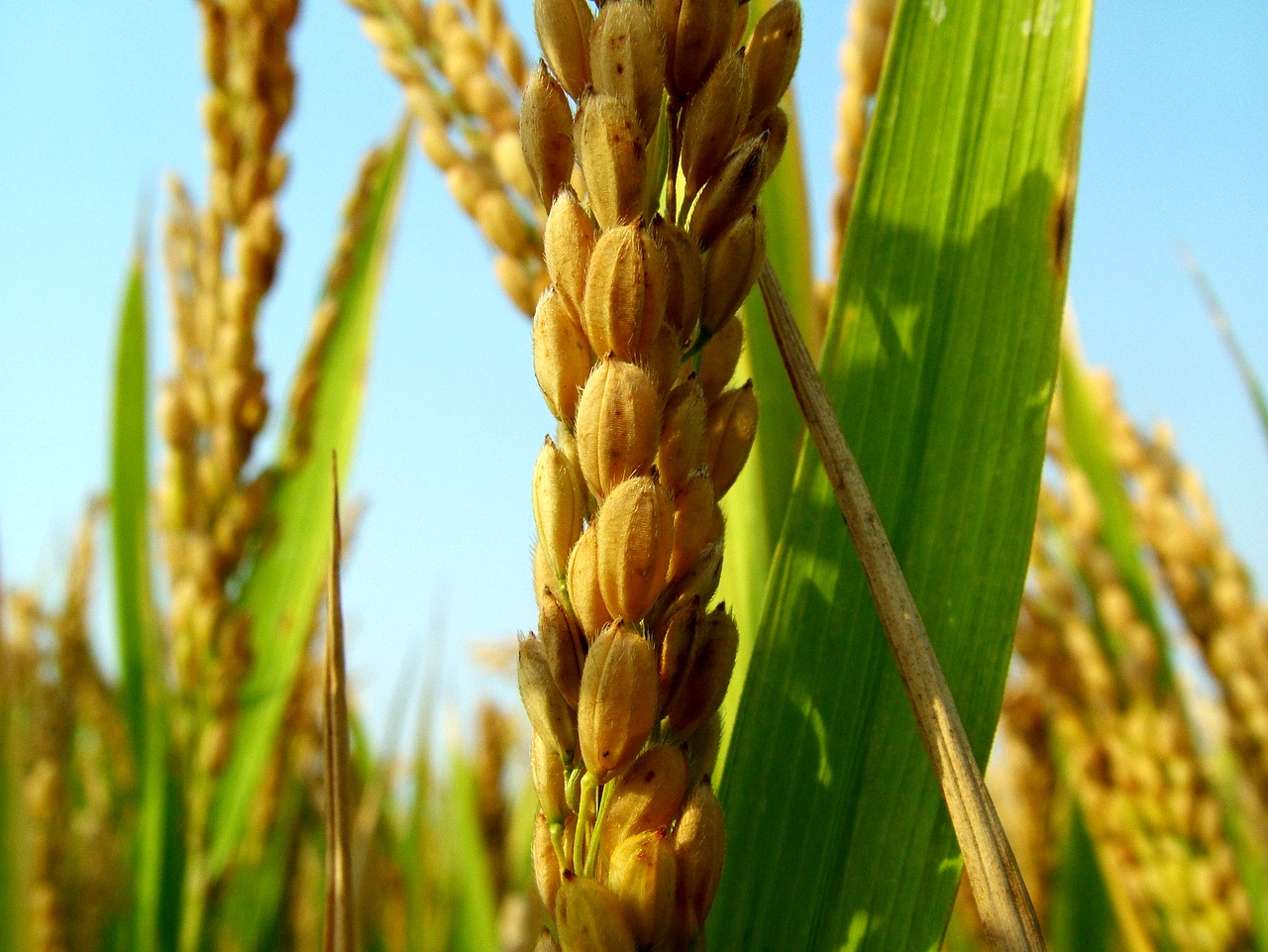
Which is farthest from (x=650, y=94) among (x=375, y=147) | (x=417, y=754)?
(x=417, y=754)

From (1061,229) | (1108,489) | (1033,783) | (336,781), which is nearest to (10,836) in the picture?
(336,781)

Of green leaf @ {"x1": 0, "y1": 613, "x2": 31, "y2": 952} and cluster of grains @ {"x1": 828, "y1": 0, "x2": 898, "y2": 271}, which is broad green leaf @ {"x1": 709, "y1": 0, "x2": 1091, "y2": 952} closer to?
cluster of grains @ {"x1": 828, "y1": 0, "x2": 898, "y2": 271}

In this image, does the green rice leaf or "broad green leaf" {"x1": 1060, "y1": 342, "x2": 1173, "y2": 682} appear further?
"broad green leaf" {"x1": 1060, "y1": 342, "x2": 1173, "y2": 682}

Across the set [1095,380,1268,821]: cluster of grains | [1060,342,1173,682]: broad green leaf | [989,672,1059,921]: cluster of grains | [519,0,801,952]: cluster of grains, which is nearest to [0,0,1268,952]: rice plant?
[519,0,801,952]: cluster of grains

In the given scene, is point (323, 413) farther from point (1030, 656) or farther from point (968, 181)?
point (1030, 656)

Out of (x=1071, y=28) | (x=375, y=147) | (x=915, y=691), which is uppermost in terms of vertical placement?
(x=375, y=147)

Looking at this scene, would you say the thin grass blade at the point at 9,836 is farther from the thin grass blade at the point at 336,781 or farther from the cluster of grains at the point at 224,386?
the cluster of grains at the point at 224,386
